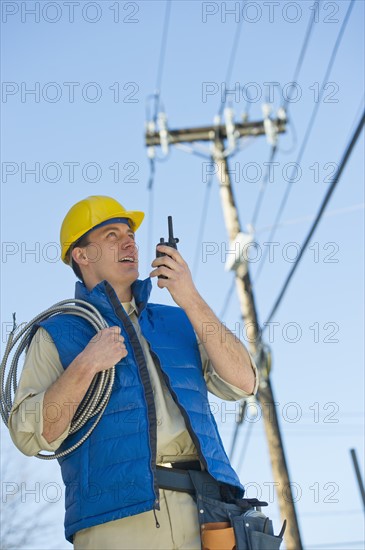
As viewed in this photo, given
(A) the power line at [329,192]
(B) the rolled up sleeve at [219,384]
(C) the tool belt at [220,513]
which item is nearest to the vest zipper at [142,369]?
(C) the tool belt at [220,513]

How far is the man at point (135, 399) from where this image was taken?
3.64 metres

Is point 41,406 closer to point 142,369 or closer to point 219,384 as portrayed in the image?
point 142,369

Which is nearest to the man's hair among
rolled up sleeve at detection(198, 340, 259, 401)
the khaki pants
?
rolled up sleeve at detection(198, 340, 259, 401)

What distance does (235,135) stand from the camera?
13.2 metres

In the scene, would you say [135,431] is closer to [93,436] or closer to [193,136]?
[93,436]

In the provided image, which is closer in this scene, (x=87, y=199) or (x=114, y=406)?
(x=114, y=406)

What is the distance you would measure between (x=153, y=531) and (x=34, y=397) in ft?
2.37

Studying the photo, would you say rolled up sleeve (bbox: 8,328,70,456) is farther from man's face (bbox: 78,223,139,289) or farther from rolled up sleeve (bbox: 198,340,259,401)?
rolled up sleeve (bbox: 198,340,259,401)

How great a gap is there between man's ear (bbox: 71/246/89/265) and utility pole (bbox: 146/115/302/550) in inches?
253

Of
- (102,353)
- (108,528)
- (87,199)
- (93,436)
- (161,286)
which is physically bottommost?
(108,528)

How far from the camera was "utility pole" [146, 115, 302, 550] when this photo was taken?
34.2ft

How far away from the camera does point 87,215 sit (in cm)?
455

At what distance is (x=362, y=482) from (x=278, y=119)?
17.4ft

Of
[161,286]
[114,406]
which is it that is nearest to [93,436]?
[114,406]
